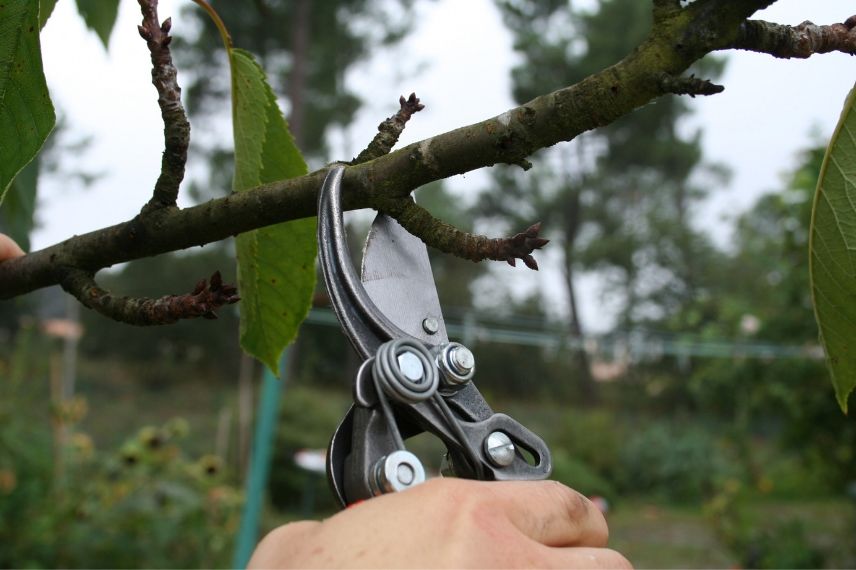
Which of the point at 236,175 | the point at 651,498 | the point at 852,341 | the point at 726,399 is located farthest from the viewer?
the point at 651,498

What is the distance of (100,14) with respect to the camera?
99 cm

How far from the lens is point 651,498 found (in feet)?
31.6

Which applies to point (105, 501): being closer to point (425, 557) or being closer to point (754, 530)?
point (425, 557)

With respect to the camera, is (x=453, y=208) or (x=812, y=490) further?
(x=453, y=208)

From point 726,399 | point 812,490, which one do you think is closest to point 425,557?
point 726,399

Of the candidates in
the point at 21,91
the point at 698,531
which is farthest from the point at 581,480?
the point at 21,91

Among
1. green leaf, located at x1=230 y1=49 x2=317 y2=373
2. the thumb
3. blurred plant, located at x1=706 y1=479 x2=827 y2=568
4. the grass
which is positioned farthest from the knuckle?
the grass

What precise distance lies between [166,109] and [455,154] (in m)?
0.28

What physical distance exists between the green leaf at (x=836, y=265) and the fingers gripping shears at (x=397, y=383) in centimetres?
23

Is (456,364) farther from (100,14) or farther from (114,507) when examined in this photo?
(114,507)

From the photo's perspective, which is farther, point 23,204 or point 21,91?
point 23,204

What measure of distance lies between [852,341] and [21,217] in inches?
37.1

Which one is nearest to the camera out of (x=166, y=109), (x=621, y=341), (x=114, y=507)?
(x=166, y=109)

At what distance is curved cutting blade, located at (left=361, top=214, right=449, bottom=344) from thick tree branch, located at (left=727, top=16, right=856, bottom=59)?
0.30 metres
